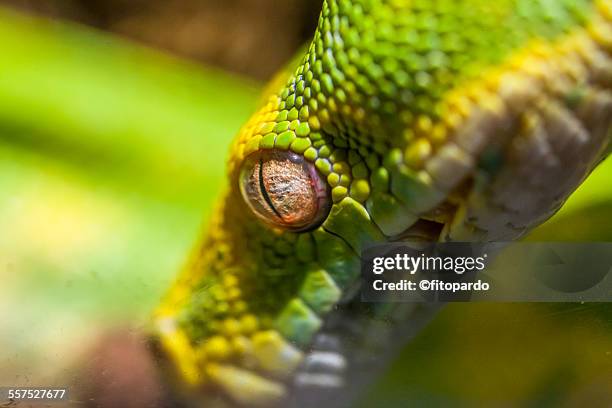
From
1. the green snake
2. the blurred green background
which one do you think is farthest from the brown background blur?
the green snake

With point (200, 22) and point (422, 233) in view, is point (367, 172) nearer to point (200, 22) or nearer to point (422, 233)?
point (422, 233)

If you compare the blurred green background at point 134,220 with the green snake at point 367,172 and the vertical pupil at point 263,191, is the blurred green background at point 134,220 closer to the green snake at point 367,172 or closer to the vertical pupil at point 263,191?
the green snake at point 367,172

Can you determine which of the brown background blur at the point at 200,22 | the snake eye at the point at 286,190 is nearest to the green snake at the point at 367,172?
the snake eye at the point at 286,190

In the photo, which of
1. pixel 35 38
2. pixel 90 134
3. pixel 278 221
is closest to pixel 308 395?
pixel 278 221

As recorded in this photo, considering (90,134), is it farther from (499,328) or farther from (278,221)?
(499,328)

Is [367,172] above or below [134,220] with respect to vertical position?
below
